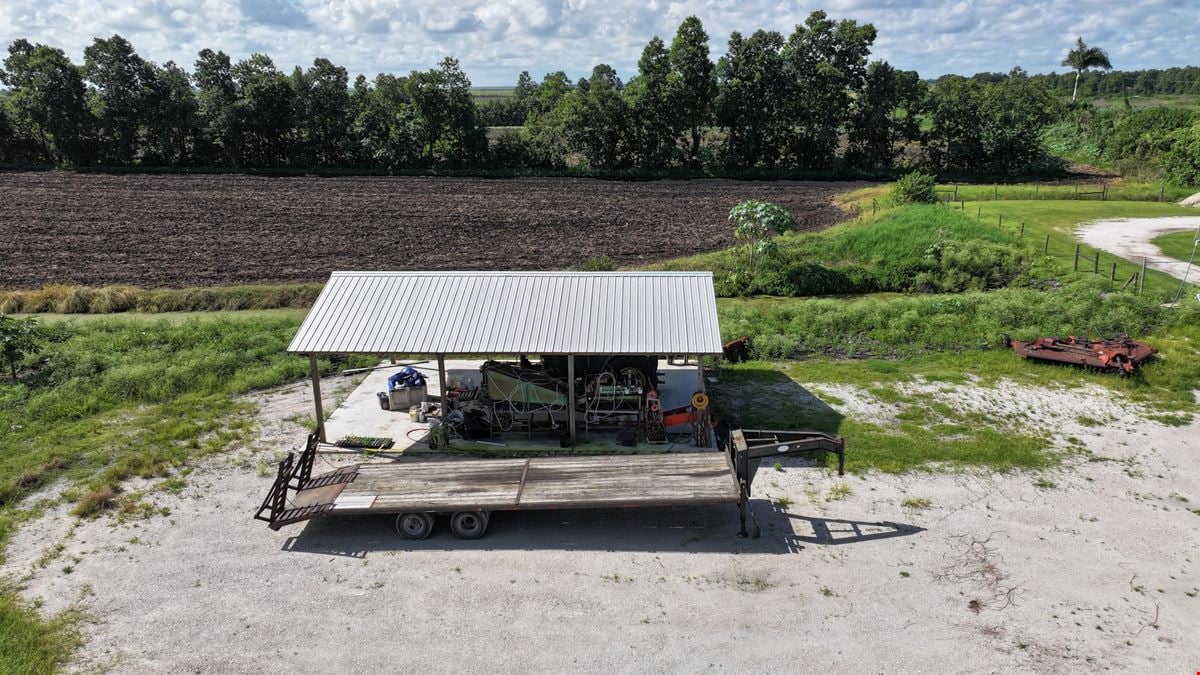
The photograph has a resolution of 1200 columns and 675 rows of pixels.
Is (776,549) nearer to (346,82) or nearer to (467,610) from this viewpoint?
(467,610)

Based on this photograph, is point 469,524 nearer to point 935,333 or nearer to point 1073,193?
point 935,333

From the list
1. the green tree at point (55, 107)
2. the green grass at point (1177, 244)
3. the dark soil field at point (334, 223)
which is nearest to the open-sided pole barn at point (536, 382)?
Result: the dark soil field at point (334, 223)

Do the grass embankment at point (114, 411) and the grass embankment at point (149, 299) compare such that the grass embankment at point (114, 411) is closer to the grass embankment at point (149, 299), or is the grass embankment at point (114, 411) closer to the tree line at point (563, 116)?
the grass embankment at point (149, 299)

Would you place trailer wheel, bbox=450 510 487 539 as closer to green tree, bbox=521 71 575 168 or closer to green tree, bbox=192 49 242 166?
green tree, bbox=521 71 575 168

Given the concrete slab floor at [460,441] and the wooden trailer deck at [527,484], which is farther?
the concrete slab floor at [460,441]

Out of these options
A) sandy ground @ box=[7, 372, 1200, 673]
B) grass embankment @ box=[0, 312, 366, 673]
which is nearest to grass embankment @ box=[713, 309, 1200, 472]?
sandy ground @ box=[7, 372, 1200, 673]

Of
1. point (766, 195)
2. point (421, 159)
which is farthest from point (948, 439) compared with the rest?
point (421, 159)

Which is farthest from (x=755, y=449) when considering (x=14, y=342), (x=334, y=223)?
(x=334, y=223)
